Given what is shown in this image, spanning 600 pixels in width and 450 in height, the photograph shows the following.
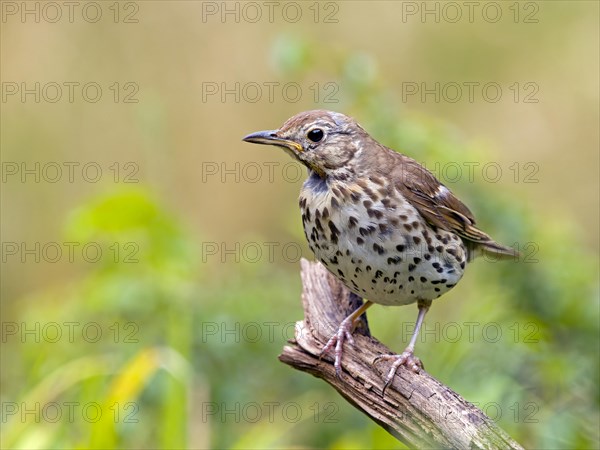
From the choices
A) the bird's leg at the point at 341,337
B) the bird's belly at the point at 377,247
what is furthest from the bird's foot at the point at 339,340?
the bird's belly at the point at 377,247

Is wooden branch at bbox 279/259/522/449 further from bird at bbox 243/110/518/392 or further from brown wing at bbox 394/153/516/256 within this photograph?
brown wing at bbox 394/153/516/256

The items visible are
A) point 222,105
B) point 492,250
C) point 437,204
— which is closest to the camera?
point 437,204

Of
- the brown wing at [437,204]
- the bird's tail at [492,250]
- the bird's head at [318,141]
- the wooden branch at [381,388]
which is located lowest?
the wooden branch at [381,388]

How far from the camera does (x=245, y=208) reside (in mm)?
9648

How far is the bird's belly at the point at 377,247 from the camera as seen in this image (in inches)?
187

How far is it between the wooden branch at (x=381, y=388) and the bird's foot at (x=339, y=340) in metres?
0.02

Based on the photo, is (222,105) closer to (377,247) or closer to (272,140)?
(272,140)

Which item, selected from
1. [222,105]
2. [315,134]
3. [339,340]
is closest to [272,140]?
[315,134]

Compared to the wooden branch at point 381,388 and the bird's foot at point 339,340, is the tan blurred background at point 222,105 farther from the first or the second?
the bird's foot at point 339,340

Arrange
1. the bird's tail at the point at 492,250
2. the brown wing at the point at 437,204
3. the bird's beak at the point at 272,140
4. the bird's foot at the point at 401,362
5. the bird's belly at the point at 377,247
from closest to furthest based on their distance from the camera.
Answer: the bird's foot at the point at 401,362, the bird's belly at the point at 377,247, the bird's beak at the point at 272,140, the brown wing at the point at 437,204, the bird's tail at the point at 492,250

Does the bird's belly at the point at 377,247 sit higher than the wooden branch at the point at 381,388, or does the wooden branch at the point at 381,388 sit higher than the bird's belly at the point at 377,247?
the bird's belly at the point at 377,247

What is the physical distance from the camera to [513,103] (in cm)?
968

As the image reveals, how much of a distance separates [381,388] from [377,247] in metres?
0.71

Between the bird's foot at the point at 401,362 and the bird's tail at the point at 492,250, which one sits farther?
the bird's tail at the point at 492,250
